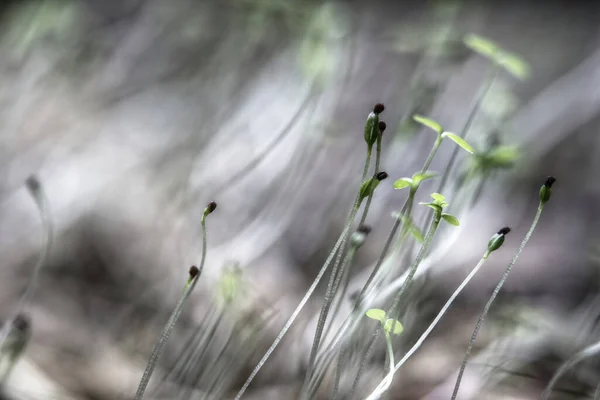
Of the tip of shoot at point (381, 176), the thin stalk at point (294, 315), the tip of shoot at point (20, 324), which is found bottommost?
the tip of shoot at point (20, 324)

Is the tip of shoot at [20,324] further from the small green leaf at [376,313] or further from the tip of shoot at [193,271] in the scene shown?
the small green leaf at [376,313]

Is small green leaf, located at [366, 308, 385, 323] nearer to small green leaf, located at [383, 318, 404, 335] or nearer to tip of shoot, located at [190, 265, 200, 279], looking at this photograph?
small green leaf, located at [383, 318, 404, 335]

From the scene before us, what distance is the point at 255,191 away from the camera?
5.32ft

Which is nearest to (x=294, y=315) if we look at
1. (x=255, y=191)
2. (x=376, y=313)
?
(x=376, y=313)

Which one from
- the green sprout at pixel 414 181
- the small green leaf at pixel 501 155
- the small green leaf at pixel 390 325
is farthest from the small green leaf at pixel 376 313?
the small green leaf at pixel 501 155

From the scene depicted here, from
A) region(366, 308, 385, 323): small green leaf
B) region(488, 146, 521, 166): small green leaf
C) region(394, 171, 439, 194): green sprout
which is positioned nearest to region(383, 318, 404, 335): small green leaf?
region(366, 308, 385, 323): small green leaf

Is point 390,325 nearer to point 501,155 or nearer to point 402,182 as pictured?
point 402,182

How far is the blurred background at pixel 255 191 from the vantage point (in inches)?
35.2

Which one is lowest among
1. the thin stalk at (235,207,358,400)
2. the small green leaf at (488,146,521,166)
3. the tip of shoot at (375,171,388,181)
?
the thin stalk at (235,207,358,400)

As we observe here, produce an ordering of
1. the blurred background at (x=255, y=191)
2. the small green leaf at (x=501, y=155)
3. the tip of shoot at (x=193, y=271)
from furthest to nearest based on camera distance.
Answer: the blurred background at (x=255, y=191) < the small green leaf at (x=501, y=155) < the tip of shoot at (x=193, y=271)

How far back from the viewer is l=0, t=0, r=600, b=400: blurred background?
894 mm

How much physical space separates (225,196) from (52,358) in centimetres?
81

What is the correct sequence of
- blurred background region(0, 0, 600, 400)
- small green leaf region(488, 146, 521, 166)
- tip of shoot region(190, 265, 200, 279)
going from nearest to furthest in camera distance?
1. tip of shoot region(190, 265, 200, 279)
2. small green leaf region(488, 146, 521, 166)
3. blurred background region(0, 0, 600, 400)

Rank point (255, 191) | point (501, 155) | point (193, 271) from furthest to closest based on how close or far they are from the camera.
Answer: point (255, 191)
point (501, 155)
point (193, 271)
